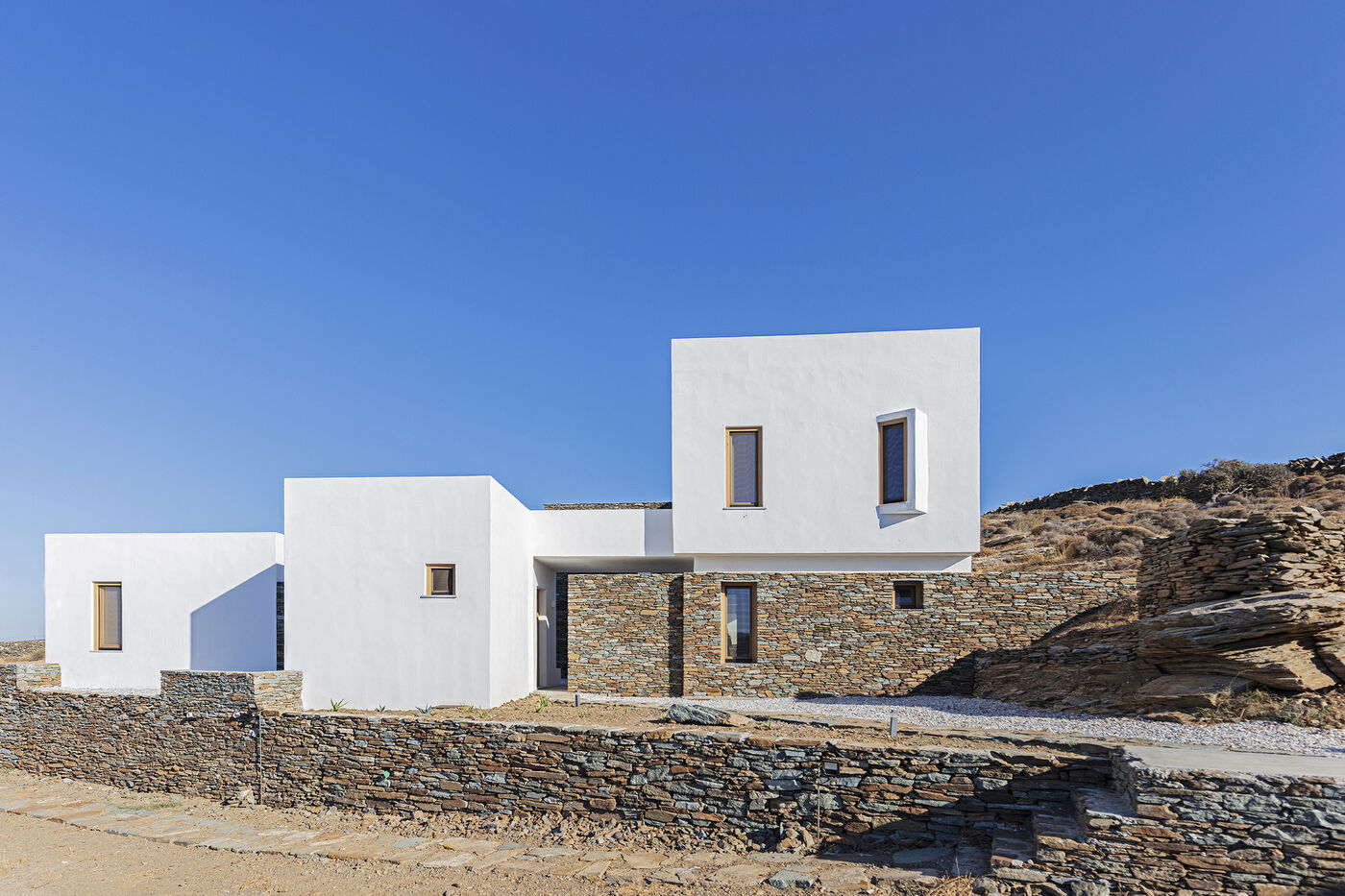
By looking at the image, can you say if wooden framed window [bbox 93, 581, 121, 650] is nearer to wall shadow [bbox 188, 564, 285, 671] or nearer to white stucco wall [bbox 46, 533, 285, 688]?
white stucco wall [bbox 46, 533, 285, 688]

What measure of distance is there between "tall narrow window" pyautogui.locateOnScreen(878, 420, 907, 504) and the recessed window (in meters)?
1.51

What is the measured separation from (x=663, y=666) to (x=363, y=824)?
5.92 m

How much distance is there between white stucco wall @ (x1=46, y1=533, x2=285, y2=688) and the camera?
54.7ft

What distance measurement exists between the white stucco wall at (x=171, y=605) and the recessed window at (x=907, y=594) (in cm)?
1237

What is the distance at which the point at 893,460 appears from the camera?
15.0m

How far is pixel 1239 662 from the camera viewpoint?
9.82 m

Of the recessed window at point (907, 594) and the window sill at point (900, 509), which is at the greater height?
the window sill at point (900, 509)

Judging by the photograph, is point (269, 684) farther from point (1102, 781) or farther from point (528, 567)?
point (1102, 781)

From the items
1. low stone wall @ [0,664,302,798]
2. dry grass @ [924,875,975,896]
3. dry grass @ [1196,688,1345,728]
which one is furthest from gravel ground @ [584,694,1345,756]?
low stone wall @ [0,664,302,798]

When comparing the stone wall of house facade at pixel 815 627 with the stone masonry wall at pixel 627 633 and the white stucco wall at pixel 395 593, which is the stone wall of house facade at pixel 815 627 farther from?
the white stucco wall at pixel 395 593

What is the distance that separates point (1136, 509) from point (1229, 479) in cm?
381

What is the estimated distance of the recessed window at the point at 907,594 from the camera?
576 inches

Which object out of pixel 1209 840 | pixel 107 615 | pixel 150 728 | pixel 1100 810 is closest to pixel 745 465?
pixel 1100 810

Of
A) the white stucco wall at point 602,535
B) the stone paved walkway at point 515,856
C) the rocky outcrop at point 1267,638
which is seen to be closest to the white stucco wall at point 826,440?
the white stucco wall at point 602,535
